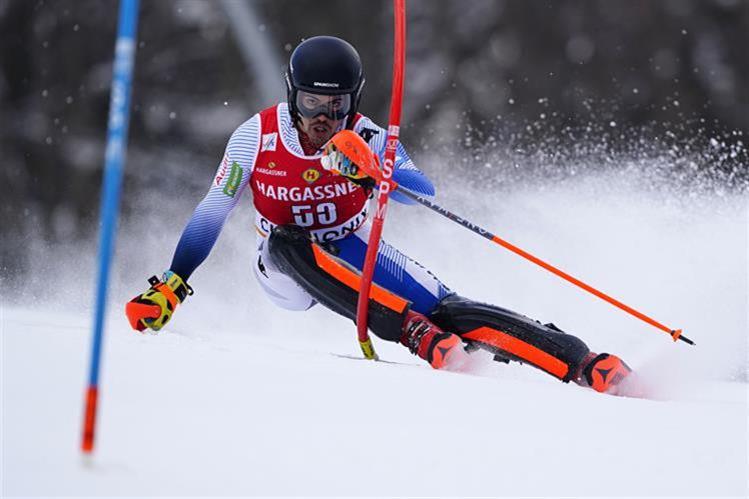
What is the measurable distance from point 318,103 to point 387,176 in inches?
20.4

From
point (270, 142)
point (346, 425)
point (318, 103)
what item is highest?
Result: point (318, 103)

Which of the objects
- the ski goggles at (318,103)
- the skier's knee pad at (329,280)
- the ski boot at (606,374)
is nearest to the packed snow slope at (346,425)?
the ski boot at (606,374)

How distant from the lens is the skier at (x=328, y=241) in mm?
3566

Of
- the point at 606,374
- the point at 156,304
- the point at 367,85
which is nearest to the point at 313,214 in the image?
the point at 156,304

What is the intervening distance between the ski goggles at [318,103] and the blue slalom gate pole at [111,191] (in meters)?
1.99

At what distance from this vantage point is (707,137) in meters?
14.3

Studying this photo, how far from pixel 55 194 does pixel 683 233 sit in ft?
39.2

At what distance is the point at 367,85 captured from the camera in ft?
48.4

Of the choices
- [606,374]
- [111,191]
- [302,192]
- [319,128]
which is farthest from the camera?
[302,192]

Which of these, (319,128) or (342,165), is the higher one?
(319,128)

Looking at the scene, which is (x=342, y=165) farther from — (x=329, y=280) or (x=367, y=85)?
(x=367, y=85)

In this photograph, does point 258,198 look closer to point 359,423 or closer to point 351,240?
point 351,240

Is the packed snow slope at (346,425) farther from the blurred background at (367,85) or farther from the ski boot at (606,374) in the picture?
the blurred background at (367,85)

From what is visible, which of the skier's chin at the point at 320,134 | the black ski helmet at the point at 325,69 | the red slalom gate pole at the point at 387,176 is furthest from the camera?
the skier's chin at the point at 320,134
